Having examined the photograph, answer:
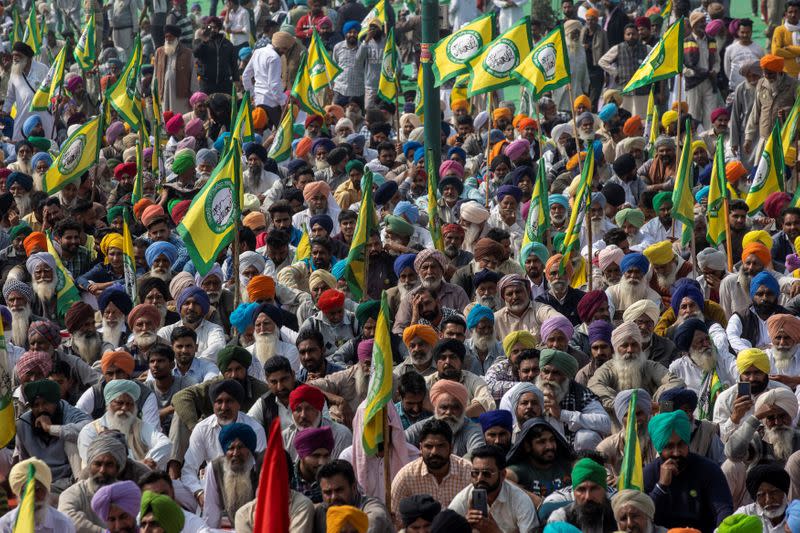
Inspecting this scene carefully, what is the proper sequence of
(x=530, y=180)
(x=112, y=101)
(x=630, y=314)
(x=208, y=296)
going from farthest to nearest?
(x=112, y=101) < (x=530, y=180) < (x=208, y=296) < (x=630, y=314)

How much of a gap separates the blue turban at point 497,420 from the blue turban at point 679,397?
855 mm

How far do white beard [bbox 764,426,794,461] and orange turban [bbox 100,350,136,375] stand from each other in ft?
11.4

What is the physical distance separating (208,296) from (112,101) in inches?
215

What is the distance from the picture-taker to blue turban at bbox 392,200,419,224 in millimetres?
14383

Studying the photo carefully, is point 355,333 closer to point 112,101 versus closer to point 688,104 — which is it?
point 112,101

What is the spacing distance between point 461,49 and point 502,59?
0.80 m

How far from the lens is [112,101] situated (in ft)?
55.3

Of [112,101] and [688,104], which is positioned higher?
[112,101]

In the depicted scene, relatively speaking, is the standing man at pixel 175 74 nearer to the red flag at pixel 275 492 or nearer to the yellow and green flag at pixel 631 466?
the yellow and green flag at pixel 631 466

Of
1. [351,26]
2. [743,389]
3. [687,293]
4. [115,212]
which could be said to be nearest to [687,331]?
[687,293]

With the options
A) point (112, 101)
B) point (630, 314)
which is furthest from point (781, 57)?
point (630, 314)

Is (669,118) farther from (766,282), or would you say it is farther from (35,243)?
(35,243)

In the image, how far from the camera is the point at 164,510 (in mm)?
8070

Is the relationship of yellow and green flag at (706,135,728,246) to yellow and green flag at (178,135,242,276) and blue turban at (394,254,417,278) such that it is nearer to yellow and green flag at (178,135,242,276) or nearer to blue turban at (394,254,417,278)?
blue turban at (394,254,417,278)
